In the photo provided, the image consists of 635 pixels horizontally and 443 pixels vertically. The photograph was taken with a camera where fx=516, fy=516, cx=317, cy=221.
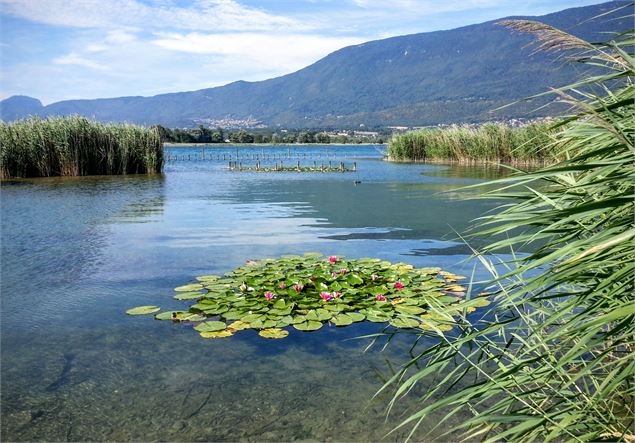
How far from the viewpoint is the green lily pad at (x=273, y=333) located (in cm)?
470

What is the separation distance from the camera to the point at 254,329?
495 cm

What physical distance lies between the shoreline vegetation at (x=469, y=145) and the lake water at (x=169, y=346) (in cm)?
1610

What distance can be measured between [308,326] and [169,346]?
1273mm

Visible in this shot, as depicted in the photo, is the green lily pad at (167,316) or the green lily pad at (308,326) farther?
the green lily pad at (167,316)

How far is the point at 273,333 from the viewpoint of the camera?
4738 mm

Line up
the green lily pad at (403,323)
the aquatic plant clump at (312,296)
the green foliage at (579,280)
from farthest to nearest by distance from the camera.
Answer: the aquatic plant clump at (312,296) → the green lily pad at (403,323) → the green foliage at (579,280)

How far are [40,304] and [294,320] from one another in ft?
9.49

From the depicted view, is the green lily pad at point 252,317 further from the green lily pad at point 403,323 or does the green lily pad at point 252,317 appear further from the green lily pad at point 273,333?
the green lily pad at point 403,323

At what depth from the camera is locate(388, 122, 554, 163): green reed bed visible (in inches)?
1020

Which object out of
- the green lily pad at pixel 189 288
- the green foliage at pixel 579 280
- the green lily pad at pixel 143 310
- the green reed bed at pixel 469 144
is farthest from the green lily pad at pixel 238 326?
the green reed bed at pixel 469 144

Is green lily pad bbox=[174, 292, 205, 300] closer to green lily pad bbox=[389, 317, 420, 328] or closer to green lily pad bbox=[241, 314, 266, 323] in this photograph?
green lily pad bbox=[241, 314, 266, 323]

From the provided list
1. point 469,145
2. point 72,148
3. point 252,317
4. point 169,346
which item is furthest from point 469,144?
point 169,346

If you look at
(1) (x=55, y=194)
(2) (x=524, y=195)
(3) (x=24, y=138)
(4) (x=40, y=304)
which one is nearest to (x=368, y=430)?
(2) (x=524, y=195)

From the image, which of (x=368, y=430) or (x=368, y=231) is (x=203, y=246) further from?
(x=368, y=430)
